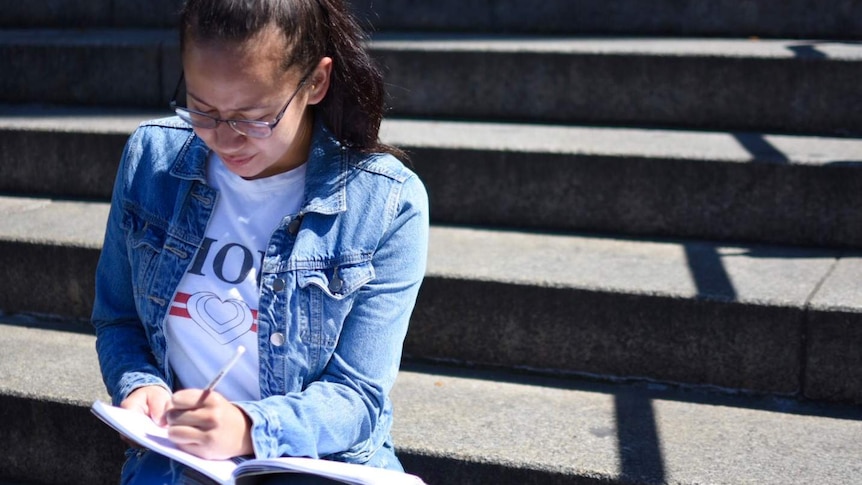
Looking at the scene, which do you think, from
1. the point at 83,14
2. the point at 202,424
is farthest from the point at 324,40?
the point at 83,14

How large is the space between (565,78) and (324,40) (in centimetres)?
223

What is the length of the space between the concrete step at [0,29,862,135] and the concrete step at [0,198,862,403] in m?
0.76

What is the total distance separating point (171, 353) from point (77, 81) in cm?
270

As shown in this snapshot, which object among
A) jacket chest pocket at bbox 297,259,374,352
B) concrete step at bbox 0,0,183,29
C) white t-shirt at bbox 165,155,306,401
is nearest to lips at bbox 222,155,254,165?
white t-shirt at bbox 165,155,306,401

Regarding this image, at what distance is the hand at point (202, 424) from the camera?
1681 mm

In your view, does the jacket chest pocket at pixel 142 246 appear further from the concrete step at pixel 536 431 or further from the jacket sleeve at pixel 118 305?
the concrete step at pixel 536 431

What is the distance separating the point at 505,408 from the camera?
277cm

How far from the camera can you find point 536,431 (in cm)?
264

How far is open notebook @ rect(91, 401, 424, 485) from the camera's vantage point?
167 centimetres

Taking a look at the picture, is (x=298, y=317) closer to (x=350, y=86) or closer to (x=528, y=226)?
(x=350, y=86)

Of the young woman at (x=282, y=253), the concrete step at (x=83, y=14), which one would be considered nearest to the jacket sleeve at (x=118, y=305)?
the young woman at (x=282, y=253)

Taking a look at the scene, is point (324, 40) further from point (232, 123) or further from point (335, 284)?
point (335, 284)

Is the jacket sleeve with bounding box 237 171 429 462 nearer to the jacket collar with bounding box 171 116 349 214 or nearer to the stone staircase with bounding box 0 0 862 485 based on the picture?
the jacket collar with bounding box 171 116 349 214

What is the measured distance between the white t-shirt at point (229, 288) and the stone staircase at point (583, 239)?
0.72m
